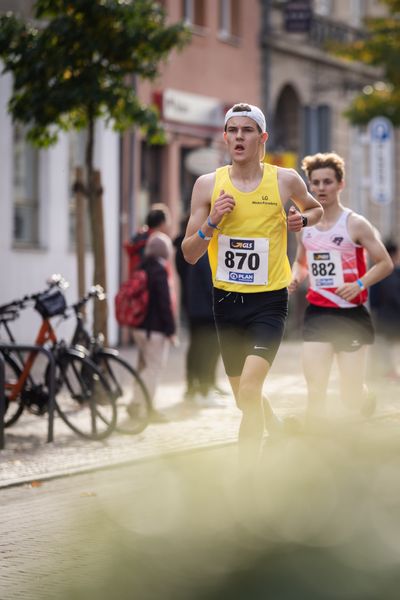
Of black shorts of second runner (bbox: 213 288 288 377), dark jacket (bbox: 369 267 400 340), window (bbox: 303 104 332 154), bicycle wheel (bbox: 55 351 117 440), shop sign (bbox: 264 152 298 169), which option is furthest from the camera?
window (bbox: 303 104 332 154)

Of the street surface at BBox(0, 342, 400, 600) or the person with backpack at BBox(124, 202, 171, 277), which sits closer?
the street surface at BBox(0, 342, 400, 600)

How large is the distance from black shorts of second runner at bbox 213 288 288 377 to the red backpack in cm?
462

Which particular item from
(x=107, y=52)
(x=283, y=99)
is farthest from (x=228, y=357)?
(x=283, y=99)

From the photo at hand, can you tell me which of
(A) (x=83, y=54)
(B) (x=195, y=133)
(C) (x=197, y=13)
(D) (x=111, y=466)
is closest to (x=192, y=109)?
(B) (x=195, y=133)

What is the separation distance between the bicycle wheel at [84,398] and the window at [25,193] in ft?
34.7

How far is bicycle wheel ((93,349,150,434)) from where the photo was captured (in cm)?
1130

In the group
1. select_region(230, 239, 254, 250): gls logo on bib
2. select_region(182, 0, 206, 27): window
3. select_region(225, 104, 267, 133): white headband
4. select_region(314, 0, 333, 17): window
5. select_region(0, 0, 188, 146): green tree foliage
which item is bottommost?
select_region(230, 239, 254, 250): gls logo on bib

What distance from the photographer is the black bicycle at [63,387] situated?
10953mm

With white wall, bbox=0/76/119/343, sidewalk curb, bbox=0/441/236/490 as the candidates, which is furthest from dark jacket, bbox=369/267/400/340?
sidewalk curb, bbox=0/441/236/490

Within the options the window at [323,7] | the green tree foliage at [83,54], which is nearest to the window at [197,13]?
the window at [323,7]

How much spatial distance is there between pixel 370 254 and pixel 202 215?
246 cm

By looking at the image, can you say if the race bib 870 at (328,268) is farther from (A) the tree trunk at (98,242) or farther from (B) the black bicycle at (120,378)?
(A) the tree trunk at (98,242)

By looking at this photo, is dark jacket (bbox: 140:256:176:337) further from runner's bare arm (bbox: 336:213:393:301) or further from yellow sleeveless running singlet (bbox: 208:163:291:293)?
yellow sleeveless running singlet (bbox: 208:163:291:293)

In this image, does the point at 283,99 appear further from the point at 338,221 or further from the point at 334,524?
the point at 334,524
